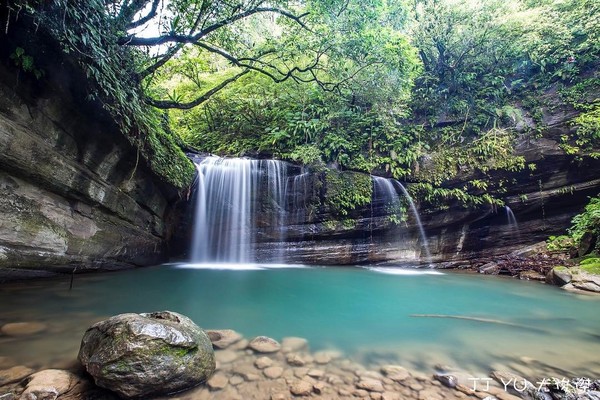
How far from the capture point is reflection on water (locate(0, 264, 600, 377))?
2.92 meters

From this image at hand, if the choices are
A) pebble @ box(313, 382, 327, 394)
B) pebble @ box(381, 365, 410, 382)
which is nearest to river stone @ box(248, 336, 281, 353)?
pebble @ box(313, 382, 327, 394)

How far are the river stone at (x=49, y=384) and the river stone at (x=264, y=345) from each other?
1460 millimetres

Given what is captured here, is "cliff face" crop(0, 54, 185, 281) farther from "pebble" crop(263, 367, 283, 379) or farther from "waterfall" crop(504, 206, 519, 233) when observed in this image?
"waterfall" crop(504, 206, 519, 233)

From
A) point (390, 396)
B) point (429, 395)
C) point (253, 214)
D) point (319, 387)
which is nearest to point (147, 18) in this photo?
point (253, 214)

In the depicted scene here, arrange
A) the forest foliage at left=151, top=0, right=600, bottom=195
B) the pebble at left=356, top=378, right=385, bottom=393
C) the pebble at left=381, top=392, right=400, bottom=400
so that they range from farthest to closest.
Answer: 1. the forest foliage at left=151, top=0, right=600, bottom=195
2. the pebble at left=356, top=378, right=385, bottom=393
3. the pebble at left=381, top=392, right=400, bottom=400

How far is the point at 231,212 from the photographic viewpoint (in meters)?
9.62

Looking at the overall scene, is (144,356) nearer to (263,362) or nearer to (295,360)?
(263,362)

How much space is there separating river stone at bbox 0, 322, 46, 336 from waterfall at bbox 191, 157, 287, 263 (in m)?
6.26

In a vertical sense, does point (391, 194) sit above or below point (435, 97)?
below

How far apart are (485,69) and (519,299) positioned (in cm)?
997

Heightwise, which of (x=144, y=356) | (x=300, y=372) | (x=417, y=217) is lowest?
(x=300, y=372)

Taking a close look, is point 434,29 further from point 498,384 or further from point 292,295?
point 498,384

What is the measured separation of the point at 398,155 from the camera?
10297 mm

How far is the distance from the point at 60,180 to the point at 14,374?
3.93 meters
